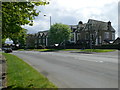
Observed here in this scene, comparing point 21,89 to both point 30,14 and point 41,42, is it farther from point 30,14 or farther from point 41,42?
point 41,42

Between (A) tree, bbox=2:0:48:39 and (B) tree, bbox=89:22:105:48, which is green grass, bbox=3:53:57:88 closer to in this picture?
(A) tree, bbox=2:0:48:39

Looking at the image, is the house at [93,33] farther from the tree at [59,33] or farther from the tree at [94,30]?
the tree at [59,33]

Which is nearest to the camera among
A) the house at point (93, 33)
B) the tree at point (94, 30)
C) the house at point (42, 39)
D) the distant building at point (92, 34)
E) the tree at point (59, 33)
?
the tree at point (94, 30)

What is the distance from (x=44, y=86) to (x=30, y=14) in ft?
13.7

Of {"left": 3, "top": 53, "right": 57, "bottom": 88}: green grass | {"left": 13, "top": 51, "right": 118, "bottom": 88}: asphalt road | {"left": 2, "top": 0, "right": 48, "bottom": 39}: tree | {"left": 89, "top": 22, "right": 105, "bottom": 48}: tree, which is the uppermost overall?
{"left": 89, "top": 22, "right": 105, "bottom": 48}: tree

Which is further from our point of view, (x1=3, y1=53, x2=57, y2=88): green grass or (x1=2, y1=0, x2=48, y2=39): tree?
(x1=2, y1=0, x2=48, y2=39): tree

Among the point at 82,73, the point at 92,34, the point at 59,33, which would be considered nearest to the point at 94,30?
the point at 92,34

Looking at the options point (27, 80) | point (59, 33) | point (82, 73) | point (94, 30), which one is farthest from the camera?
point (59, 33)

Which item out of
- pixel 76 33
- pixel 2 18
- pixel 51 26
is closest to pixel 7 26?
pixel 2 18

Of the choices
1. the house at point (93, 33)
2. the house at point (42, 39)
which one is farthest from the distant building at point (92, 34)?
the house at point (42, 39)

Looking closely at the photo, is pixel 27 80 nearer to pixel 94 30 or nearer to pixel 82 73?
pixel 82 73

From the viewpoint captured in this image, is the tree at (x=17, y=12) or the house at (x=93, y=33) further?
the house at (x=93, y=33)

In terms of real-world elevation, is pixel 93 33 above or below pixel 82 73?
above

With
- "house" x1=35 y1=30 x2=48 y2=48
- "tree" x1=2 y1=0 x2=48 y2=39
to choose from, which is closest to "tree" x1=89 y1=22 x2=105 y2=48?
"house" x1=35 y1=30 x2=48 y2=48
